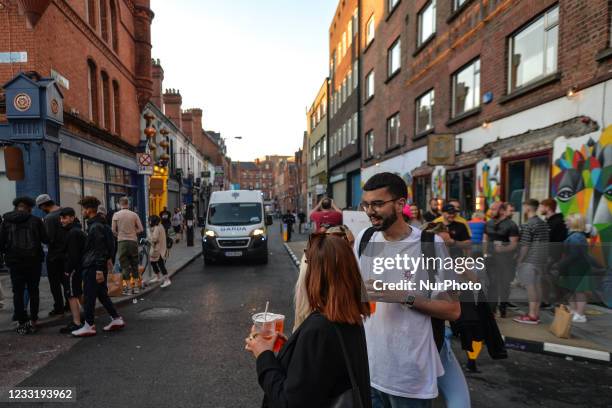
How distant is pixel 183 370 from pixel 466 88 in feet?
35.3

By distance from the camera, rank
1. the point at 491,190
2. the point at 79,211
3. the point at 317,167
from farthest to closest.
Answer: the point at 317,167 < the point at 79,211 < the point at 491,190

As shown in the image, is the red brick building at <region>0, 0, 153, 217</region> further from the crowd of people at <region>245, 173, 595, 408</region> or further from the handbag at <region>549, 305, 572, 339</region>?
the handbag at <region>549, 305, 572, 339</region>

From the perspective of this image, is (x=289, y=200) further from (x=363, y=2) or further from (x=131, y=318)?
(x=131, y=318)

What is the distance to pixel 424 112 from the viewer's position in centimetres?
1396

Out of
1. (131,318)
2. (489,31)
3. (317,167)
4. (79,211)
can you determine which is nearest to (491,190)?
(489,31)

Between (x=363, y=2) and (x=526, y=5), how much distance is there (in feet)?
52.4

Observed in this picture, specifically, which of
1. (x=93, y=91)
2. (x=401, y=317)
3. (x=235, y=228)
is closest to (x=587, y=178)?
Result: (x=401, y=317)

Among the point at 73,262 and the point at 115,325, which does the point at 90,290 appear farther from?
the point at 115,325

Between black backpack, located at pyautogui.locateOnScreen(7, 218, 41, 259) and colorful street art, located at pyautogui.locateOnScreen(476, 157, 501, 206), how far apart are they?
9647 millimetres

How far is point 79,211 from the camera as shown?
38.6 ft

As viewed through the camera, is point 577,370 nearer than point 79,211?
Yes

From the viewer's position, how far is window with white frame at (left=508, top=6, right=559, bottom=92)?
295 inches

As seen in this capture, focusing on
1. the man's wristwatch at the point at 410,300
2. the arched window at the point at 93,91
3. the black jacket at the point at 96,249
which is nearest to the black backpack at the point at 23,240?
the black jacket at the point at 96,249

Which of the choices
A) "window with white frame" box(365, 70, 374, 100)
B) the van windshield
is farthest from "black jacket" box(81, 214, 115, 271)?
"window with white frame" box(365, 70, 374, 100)
